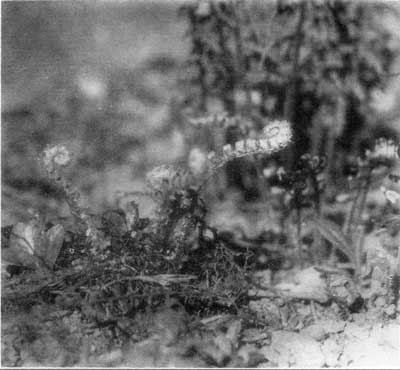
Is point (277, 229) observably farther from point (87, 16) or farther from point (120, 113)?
point (87, 16)

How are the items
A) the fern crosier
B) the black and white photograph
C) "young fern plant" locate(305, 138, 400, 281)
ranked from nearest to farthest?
the black and white photograph, the fern crosier, "young fern plant" locate(305, 138, 400, 281)

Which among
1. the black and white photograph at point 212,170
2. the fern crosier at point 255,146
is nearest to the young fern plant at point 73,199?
the black and white photograph at point 212,170

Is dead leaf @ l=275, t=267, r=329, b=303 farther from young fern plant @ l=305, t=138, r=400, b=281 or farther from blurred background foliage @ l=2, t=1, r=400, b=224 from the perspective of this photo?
blurred background foliage @ l=2, t=1, r=400, b=224

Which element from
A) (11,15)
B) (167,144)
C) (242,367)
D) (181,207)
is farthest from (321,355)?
(11,15)

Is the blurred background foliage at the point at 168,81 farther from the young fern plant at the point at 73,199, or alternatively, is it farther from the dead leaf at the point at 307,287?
the dead leaf at the point at 307,287

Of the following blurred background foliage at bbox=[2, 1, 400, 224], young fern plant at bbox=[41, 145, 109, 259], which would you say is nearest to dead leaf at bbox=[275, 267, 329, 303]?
blurred background foliage at bbox=[2, 1, 400, 224]

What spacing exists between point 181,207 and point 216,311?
435mm

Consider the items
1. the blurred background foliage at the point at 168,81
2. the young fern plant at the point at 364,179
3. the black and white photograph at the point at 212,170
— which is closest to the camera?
the black and white photograph at the point at 212,170

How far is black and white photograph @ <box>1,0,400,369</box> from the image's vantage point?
75.5 inches

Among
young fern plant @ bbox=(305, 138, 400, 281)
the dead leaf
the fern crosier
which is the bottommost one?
the dead leaf

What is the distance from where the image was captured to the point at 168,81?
224cm

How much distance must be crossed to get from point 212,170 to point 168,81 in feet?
1.54

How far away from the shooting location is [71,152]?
2.25 meters

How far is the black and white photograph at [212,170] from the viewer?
1.92 meters
